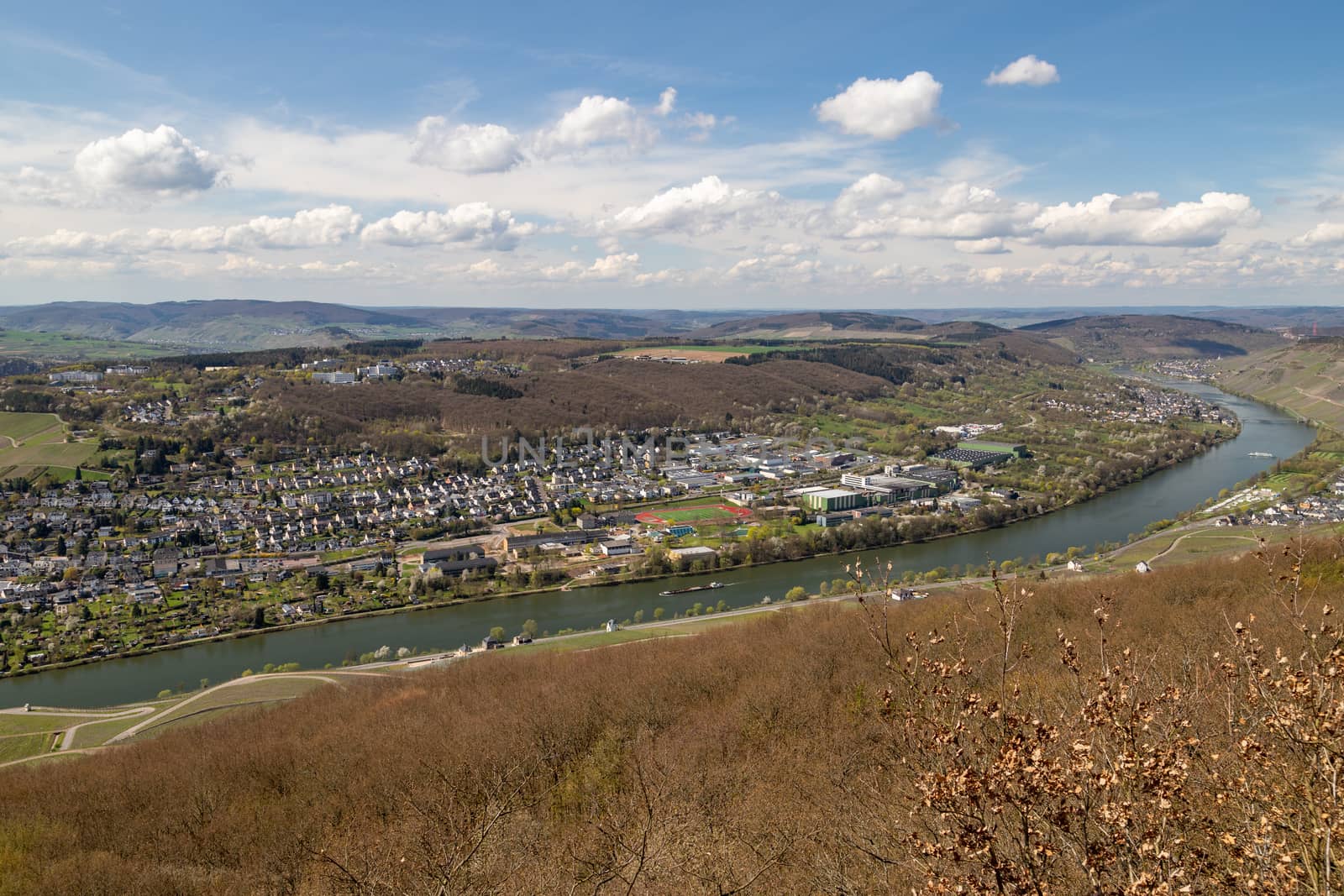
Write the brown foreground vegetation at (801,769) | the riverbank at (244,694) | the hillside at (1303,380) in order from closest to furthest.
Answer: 1. the brown foreground vegetation at (801,769)
2. the riverbank at (244,694)
3. the hillside at (1303,380)

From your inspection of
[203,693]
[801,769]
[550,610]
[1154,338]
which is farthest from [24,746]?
[1154,338]

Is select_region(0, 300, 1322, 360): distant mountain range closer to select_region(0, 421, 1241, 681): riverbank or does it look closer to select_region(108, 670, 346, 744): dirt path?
select_region(0, 421, 1241, 681): riverbank

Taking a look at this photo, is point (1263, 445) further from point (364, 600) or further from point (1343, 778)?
point (1343, 778)

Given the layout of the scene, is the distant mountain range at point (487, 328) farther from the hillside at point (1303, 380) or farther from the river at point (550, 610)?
the river at point (550, 610)

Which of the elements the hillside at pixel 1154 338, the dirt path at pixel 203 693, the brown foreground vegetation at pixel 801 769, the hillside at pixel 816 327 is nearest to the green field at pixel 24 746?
the dirt path at pixel 203 693

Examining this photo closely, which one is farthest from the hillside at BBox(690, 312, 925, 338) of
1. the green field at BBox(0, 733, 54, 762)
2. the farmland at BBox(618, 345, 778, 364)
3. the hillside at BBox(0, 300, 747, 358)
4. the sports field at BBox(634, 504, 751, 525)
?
the green field at BBox(0, 733, 54, 762)

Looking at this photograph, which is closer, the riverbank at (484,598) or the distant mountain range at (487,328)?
the riverbank at (484,598)

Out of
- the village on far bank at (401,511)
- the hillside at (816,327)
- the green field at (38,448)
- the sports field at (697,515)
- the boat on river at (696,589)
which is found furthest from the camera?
the hillside at (816,327)

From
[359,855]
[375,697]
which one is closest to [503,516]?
[375,697]
